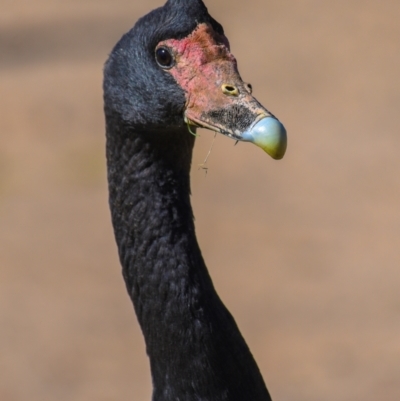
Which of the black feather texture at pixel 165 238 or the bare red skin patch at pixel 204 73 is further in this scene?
the black feather texture at pixel 165 238

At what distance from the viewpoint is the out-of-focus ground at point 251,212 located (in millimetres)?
6789

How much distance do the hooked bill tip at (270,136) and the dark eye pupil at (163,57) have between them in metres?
0.50

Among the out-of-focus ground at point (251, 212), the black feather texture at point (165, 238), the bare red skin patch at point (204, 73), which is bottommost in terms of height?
the black feather texture at point (165, 238)

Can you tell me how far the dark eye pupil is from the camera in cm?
346

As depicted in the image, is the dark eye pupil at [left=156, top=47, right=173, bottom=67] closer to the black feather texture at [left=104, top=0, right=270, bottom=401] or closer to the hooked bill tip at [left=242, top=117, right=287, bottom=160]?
the black feather texture at [left=104, top=0, right=270, bottom=401]

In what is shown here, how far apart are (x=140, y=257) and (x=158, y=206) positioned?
0.19m

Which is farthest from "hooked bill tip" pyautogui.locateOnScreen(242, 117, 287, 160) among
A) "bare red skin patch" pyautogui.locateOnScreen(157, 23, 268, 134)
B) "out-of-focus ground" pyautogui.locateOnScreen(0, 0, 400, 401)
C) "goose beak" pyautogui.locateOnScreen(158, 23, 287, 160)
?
"out-of-focus ground" pyautogui.locateOnScreen(0, 0, 400, 401)

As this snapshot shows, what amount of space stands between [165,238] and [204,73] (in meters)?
0.59

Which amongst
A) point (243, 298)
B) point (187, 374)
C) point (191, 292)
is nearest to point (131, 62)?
point (191, 292)

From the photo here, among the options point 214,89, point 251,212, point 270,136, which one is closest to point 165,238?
point 214,89

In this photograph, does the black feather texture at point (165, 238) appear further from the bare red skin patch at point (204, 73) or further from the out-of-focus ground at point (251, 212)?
the out-of-focus ground at point (251, 212)

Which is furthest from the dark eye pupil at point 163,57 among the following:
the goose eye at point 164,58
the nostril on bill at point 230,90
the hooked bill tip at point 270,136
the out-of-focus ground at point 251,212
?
the out-of-focus ground at point 251,212

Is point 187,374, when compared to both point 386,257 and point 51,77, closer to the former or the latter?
point 386,257

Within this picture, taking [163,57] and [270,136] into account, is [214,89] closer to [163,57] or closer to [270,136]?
[163,57]
